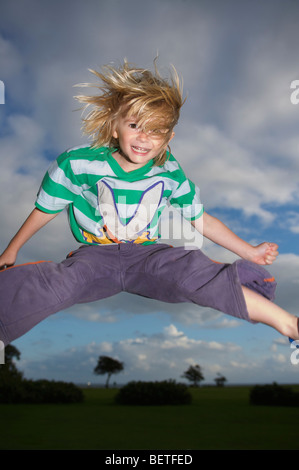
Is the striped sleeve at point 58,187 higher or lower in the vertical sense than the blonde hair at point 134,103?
lower

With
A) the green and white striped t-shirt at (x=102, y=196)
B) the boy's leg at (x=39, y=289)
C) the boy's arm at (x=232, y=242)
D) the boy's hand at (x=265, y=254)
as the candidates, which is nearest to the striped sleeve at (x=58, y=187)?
the green and white striped t-shirt at (x=102, y=196)

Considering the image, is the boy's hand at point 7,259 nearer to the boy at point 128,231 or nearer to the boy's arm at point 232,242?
the boy at point 128,231

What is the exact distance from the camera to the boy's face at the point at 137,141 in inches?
84.4

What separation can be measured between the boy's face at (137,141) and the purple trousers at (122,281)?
48cm

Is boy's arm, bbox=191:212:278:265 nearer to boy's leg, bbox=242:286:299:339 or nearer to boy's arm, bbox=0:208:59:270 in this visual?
boy's leg, bbox=242:286:299:339

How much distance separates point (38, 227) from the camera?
229 centimetres

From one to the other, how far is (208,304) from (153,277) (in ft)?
0.95

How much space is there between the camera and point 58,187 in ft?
7.34

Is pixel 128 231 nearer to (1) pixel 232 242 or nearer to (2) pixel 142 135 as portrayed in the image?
A: (2) pixel 142 135

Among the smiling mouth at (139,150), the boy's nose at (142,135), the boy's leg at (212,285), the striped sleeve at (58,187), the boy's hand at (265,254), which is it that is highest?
the boy's nose at (142,135)

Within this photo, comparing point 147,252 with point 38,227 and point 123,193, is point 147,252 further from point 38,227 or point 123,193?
point 38,227

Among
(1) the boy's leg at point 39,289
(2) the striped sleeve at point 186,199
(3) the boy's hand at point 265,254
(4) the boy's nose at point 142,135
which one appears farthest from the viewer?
(2) the striped sleeve at point 186,199

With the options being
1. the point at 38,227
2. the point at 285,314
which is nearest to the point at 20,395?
the point at 38,227

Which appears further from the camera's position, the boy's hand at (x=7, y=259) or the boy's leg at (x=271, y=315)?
the boy's hand at (x=7, y=259)
